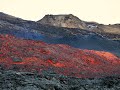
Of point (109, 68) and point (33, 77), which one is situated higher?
point (33, 77)

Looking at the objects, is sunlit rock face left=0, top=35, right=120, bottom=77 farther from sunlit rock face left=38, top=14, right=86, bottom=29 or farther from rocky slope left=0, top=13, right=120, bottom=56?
sunlit rock face left=38, top=14, right=86, bottom=29

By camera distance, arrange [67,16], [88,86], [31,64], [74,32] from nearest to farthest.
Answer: [88,86], [31,64], [74,32], [67,16]

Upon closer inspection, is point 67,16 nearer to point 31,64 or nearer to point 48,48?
point 48,48

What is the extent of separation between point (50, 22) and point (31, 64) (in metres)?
53.1

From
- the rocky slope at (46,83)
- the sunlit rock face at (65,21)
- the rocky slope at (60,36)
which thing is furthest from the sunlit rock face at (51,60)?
the sunlit rock face at (65,21)

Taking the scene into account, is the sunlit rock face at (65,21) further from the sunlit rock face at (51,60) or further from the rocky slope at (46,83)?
the rocky slope at (46,83)

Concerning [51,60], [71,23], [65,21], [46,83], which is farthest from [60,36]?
[46,83]

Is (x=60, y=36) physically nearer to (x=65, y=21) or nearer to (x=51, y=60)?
(x=51, y=60)

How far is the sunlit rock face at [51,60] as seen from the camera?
1098 inches

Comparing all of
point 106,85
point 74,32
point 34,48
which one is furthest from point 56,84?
point 74,32

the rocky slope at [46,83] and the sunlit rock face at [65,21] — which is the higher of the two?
the sunlit rock face at [65,21]

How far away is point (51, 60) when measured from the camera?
31.7 m

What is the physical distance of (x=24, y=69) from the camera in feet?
84.1

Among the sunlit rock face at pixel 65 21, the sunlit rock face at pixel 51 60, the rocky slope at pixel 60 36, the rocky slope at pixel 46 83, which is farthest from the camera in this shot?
the sunlit rock face at pixel 65 21
